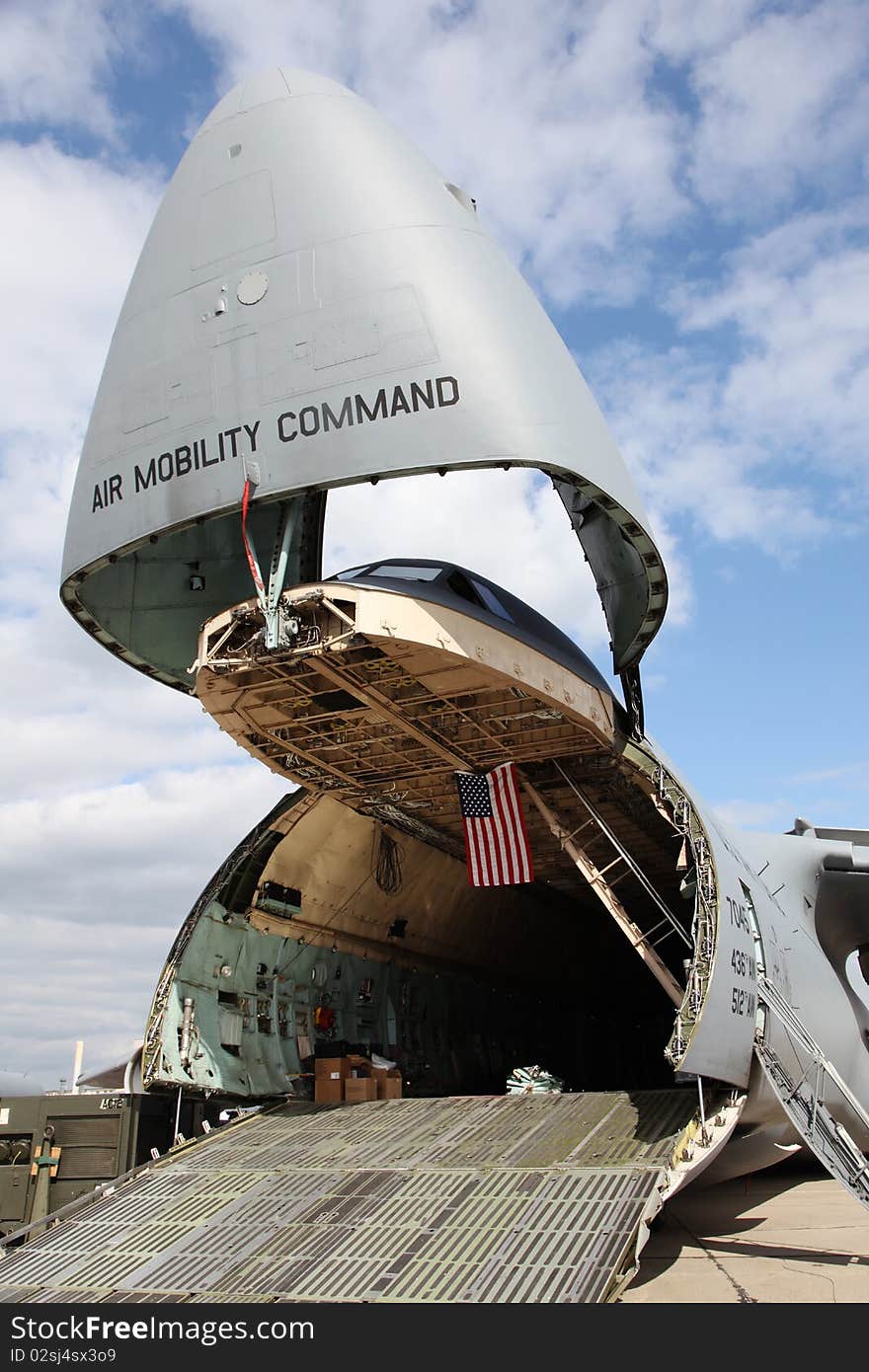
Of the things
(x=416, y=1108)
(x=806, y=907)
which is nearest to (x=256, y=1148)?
(x=416, y=1108)

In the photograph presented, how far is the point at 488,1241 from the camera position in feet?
28.3

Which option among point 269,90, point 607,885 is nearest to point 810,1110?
point 607,885

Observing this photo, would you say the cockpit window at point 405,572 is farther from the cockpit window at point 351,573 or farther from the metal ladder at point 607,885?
the metal ladder at point 607,885

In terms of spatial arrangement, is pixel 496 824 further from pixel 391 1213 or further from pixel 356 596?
pixel 391 1213

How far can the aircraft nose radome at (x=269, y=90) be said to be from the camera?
11.0 metres

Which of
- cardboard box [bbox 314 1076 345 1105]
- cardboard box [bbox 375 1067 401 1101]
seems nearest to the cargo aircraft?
cardboard box [bbox 314 1076 345 1105]

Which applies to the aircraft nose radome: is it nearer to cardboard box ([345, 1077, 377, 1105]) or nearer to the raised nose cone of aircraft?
the raised nose cone of aircraft

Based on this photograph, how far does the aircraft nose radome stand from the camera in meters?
11.0

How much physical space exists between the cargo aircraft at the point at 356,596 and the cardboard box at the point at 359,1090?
2.96ft

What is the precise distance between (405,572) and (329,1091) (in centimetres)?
757

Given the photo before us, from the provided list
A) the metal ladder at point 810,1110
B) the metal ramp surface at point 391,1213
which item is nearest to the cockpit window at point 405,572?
the metal ladder at point 810,1110

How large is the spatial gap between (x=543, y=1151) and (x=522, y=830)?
3.98 metres

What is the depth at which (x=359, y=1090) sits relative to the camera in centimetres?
1466
